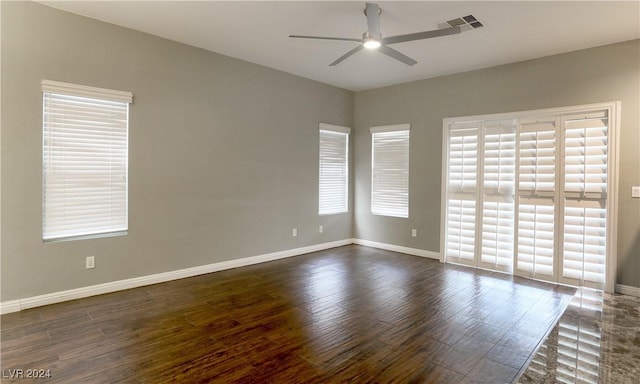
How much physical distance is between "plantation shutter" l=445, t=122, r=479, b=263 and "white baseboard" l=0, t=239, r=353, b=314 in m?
2.42

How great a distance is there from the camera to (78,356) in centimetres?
246

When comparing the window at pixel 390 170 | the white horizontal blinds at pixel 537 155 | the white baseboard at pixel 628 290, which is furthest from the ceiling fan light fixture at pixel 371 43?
the white baseboard at pixel 628 290

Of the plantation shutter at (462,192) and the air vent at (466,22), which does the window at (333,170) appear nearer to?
the plantation shutter at (462,192)

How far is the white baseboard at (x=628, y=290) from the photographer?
3.92 meters

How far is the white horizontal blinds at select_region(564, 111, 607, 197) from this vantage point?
4.05 m

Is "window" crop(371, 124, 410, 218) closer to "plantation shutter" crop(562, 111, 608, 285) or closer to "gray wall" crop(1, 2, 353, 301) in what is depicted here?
"gray wall" crop(1, 2, 353, 301)

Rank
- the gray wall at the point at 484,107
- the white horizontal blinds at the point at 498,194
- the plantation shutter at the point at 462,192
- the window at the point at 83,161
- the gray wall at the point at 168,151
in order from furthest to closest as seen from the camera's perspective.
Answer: the plantation shutter at the point at 462,192
the white horizontal blinds at the point at 498,194
the gray wall at the point at 484,107
the window at the point at 83,161
the gray wall at the point at 168,151

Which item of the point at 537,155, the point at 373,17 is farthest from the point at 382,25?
the point at 537,155

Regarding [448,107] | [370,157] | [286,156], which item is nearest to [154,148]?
[286,156]

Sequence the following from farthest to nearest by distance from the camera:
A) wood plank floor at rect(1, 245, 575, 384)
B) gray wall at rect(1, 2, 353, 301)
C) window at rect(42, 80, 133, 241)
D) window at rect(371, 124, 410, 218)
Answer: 1. window at rect(371, 124, 410, 218)
2. window at rect(42, 80, 133, 241)
3. gray wall at rect(1, 2, 353, 301)
4. wood plank floor at rect(1, 245, 575, 384)

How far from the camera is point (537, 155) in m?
4.48

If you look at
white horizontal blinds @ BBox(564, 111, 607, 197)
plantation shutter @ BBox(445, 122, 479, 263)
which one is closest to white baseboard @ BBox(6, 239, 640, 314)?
plantation shutter @ BBox(445, 122, 479, 263)

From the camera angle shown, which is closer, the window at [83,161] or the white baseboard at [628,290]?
the window at [83,161]

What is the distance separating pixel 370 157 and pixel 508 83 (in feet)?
8.16
